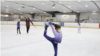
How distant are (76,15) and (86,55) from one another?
111 ft

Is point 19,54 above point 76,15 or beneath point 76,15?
beneath

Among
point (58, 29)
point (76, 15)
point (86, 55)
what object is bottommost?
point (86, 55)

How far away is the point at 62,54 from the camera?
12.5ft

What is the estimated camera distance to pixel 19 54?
3.75 m

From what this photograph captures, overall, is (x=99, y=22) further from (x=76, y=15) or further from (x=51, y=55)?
(x=51, y=55)

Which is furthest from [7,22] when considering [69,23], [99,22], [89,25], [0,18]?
[99,22]

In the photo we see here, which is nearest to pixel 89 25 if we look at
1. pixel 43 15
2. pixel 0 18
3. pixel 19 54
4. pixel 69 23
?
pixel 69 23

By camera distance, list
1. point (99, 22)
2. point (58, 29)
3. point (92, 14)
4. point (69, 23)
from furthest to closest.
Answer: point (92, 14)
point (69, 23)
point (99, 22)
point (58, 29)

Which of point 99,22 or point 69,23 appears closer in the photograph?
point 99,22

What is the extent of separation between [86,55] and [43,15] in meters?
39.9

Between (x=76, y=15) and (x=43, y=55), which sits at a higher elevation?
(x=76, y=15)

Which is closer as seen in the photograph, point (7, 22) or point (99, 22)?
point (99, 22)

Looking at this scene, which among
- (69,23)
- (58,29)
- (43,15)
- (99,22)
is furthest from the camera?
(43,15)

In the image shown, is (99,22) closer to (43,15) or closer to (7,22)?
(7,22)
